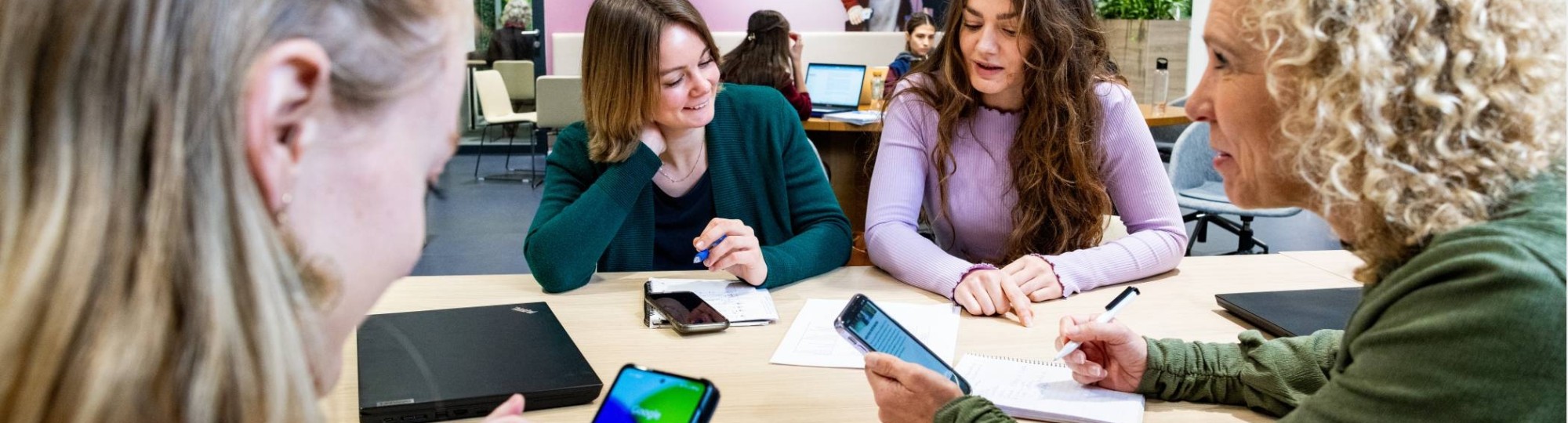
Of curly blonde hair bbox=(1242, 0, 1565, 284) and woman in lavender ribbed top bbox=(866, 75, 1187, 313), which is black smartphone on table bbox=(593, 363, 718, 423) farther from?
woman in lavender ribbed top bbox=(866, 75, 1187, 313)

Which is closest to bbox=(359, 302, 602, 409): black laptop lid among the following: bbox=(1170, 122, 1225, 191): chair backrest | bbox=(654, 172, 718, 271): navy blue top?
bbox=(654, 172, 718, 271): navy blue top

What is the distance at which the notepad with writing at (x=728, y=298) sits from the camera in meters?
1.55

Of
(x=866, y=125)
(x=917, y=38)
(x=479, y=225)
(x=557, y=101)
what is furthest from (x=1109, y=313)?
(x=557, y=101)

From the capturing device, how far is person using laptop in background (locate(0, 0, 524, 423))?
16.3 inches

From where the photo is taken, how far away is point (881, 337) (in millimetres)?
1341

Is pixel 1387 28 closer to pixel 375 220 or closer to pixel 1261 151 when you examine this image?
pixel 1261 151

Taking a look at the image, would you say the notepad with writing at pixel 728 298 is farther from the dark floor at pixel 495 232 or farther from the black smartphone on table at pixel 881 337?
the dark floor at pixel 495 232

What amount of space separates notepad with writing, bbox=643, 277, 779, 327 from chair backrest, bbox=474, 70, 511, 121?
533 cm

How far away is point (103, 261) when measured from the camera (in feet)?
1.37

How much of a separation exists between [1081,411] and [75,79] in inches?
40.1

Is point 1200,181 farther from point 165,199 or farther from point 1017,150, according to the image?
point 165,199

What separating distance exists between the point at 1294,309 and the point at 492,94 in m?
5.93

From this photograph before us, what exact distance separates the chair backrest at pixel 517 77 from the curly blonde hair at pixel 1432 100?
674 centimetres

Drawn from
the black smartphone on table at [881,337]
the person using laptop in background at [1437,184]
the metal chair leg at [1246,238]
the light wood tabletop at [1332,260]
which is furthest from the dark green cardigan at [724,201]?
the metal chair leg at [1246,238]
